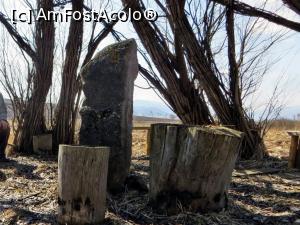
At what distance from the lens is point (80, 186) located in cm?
265

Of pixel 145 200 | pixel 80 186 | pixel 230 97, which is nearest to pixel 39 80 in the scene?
pixel 230 97

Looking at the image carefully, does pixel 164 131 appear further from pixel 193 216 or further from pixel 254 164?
pixel 254 164

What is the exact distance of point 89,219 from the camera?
104 inches

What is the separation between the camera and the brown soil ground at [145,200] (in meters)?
2.81

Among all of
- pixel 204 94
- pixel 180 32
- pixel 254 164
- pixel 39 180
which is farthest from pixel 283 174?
pixel 39 180

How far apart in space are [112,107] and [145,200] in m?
0.81

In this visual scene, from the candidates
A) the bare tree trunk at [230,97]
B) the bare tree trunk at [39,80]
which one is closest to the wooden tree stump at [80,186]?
the bare tree trunk at [230,97]

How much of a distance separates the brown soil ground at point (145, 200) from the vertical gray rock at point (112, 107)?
0.97ft

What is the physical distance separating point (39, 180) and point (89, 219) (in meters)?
1.64

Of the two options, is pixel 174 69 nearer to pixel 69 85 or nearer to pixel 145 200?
pixel 69 85

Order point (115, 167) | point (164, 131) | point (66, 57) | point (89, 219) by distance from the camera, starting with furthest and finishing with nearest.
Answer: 1. point (66, 57)
2. point (115, 167)
3. point (164, 131)
4. point (89, 219)

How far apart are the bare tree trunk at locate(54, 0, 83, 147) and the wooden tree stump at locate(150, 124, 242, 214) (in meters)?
3.38

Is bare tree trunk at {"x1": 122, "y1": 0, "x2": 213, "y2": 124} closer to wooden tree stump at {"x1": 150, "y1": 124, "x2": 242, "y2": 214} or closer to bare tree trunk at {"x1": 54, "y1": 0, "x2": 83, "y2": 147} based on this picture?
bare tree trunk at {"x1": 54, "y1": 0, "x2": 83, "y2": 147}

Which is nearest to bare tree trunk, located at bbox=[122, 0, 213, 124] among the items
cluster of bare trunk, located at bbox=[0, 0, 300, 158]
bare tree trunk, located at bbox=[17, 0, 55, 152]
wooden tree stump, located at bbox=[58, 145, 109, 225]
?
cluster of bare trunk, located at bbox=[0, 0, 300, 158]
